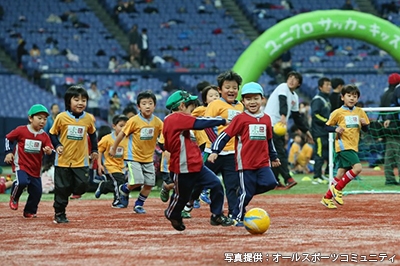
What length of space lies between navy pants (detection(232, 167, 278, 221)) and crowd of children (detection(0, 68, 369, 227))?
0.04 ft

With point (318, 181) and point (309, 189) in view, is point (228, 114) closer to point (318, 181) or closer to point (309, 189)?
point (309, 189)

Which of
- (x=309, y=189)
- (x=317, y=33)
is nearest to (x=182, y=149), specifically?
(x=309, y=189)

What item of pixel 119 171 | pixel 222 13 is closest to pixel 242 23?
pixel 222 13

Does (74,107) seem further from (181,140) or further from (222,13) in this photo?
(222,13)

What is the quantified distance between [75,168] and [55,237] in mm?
2217

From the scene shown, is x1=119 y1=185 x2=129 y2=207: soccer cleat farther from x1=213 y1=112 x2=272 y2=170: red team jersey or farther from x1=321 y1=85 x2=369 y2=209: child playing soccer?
x1=213 y1=112 x2=272 y2=170: red team jersey

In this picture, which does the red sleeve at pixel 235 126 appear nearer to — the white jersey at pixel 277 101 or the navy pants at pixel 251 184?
the navy pants at pixel 251 184

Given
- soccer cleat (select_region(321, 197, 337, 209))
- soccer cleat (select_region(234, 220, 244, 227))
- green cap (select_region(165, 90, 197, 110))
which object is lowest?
soccer cleat (select_region(321, 197, 337, 209))

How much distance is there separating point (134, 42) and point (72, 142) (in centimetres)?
2081

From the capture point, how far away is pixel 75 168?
11117 millimetres

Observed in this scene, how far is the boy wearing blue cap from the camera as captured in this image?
31.9 ft

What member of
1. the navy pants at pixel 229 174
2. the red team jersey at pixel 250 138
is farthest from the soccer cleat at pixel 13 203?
the red team jersey at pixel 250 138

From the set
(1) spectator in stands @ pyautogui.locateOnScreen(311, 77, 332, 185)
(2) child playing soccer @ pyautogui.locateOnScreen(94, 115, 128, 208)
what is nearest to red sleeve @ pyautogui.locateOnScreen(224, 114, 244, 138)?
(2) child playing soccer @ pyautogui.locateOnScreen(94, 115, 128, 208)

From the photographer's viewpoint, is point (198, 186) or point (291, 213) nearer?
point (198, 186)
